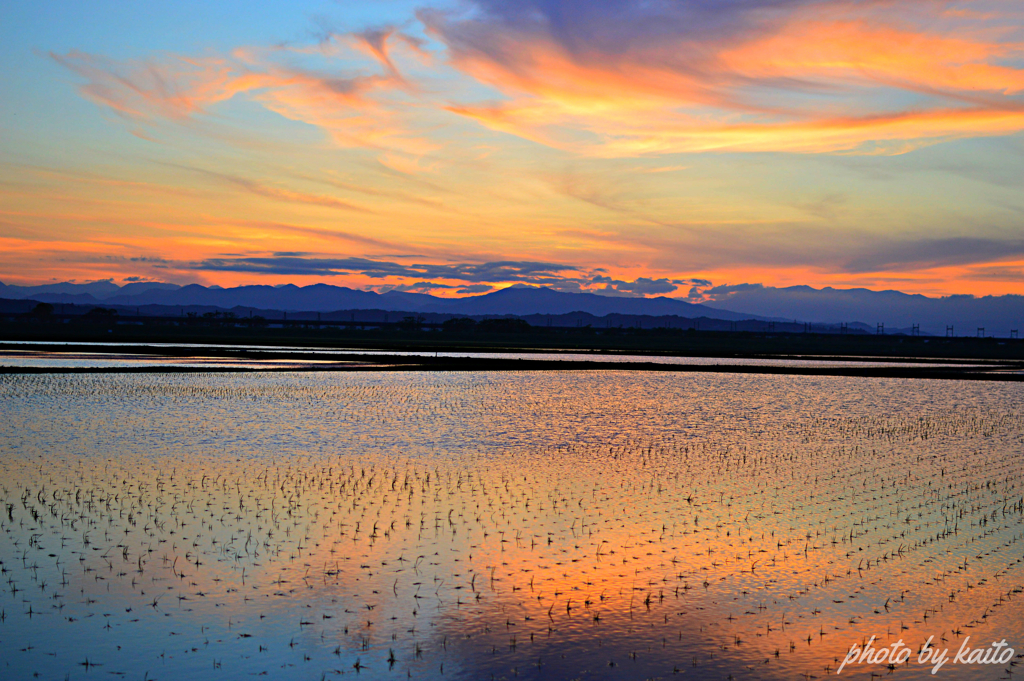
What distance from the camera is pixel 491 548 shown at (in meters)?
16.0

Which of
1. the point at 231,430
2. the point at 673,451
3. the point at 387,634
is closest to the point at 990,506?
the point at 673,451

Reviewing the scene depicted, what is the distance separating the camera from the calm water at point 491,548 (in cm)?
1115

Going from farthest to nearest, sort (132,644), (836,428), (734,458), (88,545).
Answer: (836,428) → (734,458) → (88,545) → (132,644)

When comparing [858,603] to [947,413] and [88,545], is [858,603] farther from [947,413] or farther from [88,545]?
[947,413]

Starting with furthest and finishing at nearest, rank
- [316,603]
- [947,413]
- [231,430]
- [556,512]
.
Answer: [947,413], [231,430], [556,512], [316,603]

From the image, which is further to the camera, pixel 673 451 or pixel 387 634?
pixel 673 451

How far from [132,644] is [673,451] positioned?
67.0 ft

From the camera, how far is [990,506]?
20.6 meters

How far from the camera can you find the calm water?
1115 centimetres

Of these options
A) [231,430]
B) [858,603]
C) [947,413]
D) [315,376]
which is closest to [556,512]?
[858,603]

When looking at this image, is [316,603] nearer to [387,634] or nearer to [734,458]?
[387,634]

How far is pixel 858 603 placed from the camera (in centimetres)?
1338

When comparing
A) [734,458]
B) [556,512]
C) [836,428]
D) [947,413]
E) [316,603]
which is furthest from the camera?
[947,413]

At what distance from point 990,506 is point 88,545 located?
20.4 m
